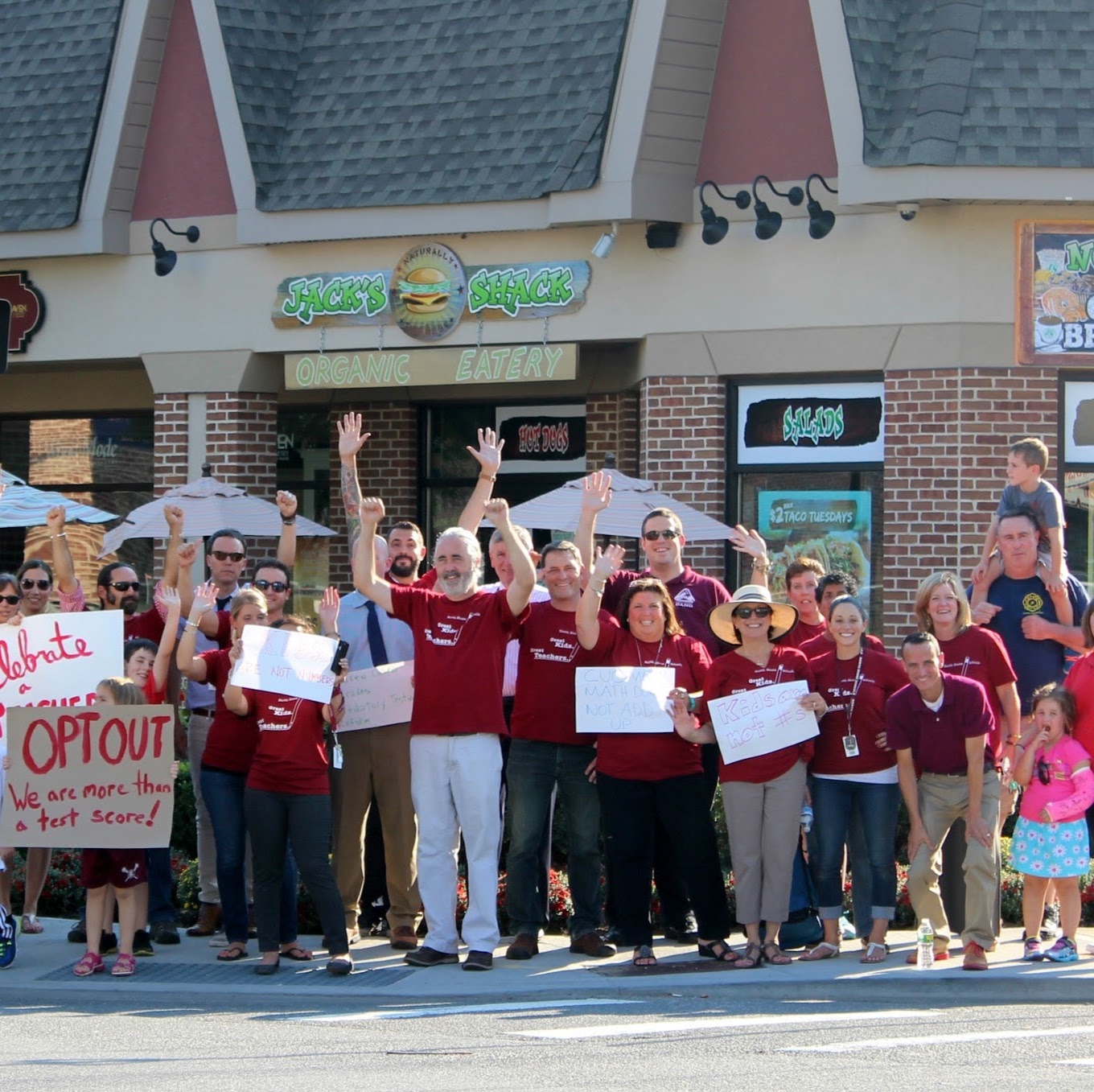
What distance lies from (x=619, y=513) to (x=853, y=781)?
4.23 metres

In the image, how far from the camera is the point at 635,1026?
320 inches

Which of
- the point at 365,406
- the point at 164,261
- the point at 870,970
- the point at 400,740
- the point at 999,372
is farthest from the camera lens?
the point at 365,406

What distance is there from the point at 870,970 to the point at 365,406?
9.71 m

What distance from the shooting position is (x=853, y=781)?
9.58 m

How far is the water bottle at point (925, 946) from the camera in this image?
30.0ft

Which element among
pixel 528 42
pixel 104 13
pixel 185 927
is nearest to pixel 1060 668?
pixel 185 927

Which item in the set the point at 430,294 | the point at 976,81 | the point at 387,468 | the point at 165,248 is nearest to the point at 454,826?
the point at 430,294

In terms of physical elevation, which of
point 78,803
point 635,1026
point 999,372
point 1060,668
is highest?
point 999,372

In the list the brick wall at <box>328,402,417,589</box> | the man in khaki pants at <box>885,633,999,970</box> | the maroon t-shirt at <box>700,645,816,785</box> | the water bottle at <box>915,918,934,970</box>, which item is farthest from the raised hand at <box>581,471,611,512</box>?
the brick wall at <box>328,402,417,589</box>

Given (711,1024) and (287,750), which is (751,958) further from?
(287,750)

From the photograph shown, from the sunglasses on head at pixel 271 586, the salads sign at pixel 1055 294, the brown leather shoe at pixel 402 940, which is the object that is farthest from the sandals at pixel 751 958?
the salads sign at pixel 1055 294

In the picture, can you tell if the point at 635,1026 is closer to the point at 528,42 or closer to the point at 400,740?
the point at 400,740

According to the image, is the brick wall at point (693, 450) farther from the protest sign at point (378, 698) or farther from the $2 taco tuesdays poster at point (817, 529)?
the protest sign at point (378, 698)

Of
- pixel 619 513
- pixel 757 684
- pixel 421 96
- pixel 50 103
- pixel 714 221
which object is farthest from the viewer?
pixel 50 103
